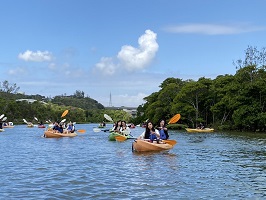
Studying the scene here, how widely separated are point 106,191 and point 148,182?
1.60 meters

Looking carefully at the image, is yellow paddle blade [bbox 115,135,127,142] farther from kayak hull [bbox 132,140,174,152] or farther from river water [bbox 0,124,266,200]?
river water [bbox 0,124,266,200]

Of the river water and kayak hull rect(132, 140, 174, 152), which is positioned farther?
kayak hull rect(132, 140, 174, 152)

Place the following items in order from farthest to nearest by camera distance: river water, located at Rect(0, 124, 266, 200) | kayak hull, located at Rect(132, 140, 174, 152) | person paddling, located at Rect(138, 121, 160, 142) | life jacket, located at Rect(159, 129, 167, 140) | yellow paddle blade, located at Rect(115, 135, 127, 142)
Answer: yellow paddle blade, located at Rect(115, 135, 127, 142) → life jacket, located at Rect(159, 129, 167, 140) → person paddling, located at Rect(138, 121, 160, 142) → kayak hull, located at Rect(132, 140, 174, 152) → river water, located at Rect(0, 124, 266, 200)

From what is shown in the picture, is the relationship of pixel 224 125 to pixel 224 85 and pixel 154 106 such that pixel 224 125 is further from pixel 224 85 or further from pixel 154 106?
pixel 154 106

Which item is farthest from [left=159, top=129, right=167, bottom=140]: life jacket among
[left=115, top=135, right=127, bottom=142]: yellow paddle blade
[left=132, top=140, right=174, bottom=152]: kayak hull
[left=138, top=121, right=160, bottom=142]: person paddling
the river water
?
[left=115, top=135, right=127, bottom=142]: yellow paddle blade

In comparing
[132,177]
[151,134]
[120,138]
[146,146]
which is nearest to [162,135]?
[151,134]

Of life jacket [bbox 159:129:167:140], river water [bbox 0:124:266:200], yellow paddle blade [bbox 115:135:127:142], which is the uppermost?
life jacket [bbox 159:129:167:140]

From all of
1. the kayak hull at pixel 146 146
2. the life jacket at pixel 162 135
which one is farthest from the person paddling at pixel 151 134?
the life jacket at pixel 162 135

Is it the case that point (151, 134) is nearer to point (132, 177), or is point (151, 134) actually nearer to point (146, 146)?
point (146, 146)

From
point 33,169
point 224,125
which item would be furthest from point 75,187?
point 224,125

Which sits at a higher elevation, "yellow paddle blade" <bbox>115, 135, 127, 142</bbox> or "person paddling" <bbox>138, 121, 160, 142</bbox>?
"person paddling" <bbox>138, 121, 160, 142</bbox>

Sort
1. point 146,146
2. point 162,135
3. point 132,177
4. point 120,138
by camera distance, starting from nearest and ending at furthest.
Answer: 1. point 132,177
2. point 146,146
3. point 162,135
4. point 120,138

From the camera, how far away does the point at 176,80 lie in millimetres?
70688

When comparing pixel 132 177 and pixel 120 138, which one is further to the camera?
pixel 120 138
